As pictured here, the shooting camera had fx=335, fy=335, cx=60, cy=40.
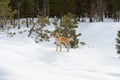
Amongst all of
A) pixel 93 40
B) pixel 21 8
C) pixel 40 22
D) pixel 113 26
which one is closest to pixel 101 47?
pixel 93 40

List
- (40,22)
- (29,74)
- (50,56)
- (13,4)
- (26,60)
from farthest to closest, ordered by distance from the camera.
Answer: (13,4)
(40,22)
(50,56)
(26,60)
(29,74)

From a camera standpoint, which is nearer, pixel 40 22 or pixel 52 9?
pixel 40 22

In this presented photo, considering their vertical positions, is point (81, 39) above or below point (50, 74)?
below

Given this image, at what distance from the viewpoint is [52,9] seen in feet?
175

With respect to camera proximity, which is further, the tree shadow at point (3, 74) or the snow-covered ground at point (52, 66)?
the snow-covered ground at point (52, 66)

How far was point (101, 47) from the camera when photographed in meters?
33.1

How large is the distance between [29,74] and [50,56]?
3.38 m

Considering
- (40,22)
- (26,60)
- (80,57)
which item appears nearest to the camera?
(26,60)

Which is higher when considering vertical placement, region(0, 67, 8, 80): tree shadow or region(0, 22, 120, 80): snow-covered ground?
region(0, 67, 8, 80): tree shadow

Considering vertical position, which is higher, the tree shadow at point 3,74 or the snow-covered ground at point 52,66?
the tree shadow at point 3,74

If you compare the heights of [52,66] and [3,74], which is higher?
[3,74]

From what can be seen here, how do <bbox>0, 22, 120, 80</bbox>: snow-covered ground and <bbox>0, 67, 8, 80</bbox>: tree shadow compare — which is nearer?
<bbox>0, 67, 8, 80</bbox>: tree shadow

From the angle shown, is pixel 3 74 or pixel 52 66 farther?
pixel 52 66

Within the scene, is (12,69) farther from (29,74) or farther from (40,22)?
(40,22)
